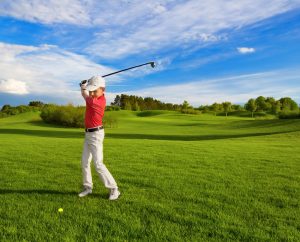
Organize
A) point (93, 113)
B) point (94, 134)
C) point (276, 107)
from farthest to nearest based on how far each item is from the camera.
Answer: point (276, 107) → point (93, 113) → point (94, 134)

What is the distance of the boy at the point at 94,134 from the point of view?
8.34 metres

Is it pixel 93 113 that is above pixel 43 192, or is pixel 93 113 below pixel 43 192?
above

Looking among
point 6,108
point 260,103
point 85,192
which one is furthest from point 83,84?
point 260,103

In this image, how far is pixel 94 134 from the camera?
27.3 ft

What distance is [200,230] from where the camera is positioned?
625 centimetres

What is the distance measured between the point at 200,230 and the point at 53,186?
4410 millimetres

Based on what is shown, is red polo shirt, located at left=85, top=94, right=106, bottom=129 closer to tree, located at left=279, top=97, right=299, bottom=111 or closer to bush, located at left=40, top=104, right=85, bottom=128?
bush, located at left=40, top=104, right=85, bottom=128

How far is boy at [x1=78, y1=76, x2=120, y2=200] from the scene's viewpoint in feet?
27.3

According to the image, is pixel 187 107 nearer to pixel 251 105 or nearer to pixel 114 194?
pixel 251 105

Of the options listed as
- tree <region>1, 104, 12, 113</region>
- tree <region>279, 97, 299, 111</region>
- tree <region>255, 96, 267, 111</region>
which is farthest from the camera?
tree <region>279, 97, 299, 111</region>

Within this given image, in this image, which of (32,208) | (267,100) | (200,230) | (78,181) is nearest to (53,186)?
(78,181)

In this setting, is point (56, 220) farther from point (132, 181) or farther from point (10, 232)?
point (132, 181)

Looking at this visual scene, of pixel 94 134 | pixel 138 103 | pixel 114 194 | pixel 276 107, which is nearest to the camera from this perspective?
pixel 114 194

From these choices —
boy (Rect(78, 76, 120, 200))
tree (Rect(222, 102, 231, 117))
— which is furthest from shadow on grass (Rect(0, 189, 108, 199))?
tree (Rect(222, 102, 231, 117))
